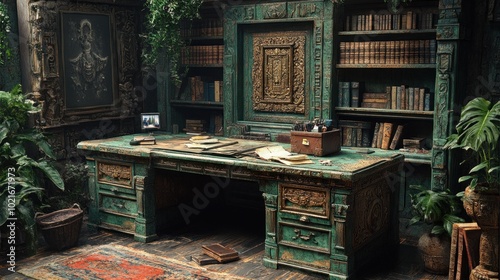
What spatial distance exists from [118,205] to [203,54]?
2.17 metres

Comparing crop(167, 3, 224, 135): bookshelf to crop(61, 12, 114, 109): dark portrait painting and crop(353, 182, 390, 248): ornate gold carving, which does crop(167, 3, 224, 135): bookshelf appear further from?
crop(353, 182, 390, 248): ornate gold carving

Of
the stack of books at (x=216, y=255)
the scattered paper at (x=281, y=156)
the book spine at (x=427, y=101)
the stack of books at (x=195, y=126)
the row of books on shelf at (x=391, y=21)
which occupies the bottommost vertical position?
the stack of books at (x=216, y=255)

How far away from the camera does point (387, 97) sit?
18.7 ft

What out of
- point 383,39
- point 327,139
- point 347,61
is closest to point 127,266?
point 327,139

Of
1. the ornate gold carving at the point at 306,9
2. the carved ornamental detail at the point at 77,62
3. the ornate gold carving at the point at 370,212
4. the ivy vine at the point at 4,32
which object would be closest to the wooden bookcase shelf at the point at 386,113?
the ornate gold carving at the point at 370,212

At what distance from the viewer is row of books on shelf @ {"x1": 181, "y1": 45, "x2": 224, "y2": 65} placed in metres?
6.64

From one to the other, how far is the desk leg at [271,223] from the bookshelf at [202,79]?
2177 mm

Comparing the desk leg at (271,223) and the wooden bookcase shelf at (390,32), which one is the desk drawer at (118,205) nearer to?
the desk leg at (271,223)

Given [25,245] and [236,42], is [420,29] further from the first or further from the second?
[25,245]

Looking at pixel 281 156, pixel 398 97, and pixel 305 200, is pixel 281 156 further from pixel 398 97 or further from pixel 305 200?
pixel 398 97

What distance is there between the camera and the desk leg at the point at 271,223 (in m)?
4.73

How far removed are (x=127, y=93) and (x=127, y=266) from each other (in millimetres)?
2840

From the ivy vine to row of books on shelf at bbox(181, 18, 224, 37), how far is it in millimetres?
2048

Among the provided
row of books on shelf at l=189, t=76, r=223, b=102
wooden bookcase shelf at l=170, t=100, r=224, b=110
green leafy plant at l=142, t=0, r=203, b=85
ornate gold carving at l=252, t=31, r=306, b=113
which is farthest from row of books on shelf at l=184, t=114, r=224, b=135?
ornate gold carving at l=252, t=31, r=306, b=113
